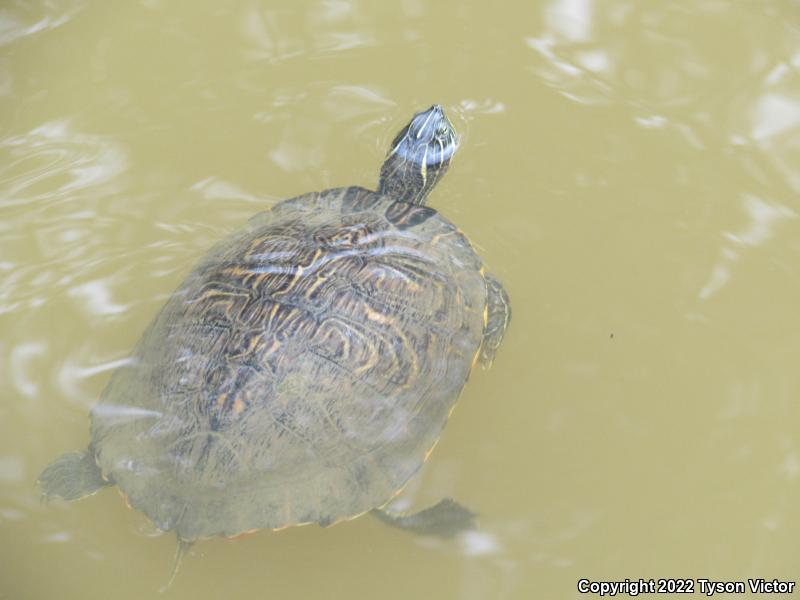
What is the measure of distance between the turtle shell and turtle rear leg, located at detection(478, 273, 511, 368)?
0.21 meters

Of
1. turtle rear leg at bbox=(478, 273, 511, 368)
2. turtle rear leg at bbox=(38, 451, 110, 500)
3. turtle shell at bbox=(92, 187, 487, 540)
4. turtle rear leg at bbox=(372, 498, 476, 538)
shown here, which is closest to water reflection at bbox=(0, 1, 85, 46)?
turtle shell at bbox=(92, 187, 487, 540)

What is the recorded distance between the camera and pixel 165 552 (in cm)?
255

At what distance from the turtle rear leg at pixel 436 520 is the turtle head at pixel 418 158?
57.1 inches

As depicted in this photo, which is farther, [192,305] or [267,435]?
[192,305]

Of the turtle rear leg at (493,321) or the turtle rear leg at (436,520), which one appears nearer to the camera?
the turtle rear leg at (436,520)

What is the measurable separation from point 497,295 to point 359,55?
1.76 m

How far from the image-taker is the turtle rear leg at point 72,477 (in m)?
2.41

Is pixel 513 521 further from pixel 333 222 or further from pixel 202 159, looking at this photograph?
pixel 202 159

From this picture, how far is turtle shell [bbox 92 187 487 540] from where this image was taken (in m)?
2.14

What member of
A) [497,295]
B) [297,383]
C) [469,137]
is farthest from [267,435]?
[469,137]

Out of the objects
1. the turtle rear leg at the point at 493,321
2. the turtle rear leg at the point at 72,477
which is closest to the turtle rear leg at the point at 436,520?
the turtle rear leg at the point at 493,321

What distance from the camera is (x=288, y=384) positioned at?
2.19 metres

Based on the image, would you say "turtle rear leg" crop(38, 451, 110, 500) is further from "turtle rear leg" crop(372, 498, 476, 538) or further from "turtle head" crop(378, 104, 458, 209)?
"turtle head" crop(378, 104, 458, 209)

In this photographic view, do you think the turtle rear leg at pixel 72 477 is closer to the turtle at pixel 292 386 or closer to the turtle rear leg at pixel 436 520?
the turtle at pixel 292 386
